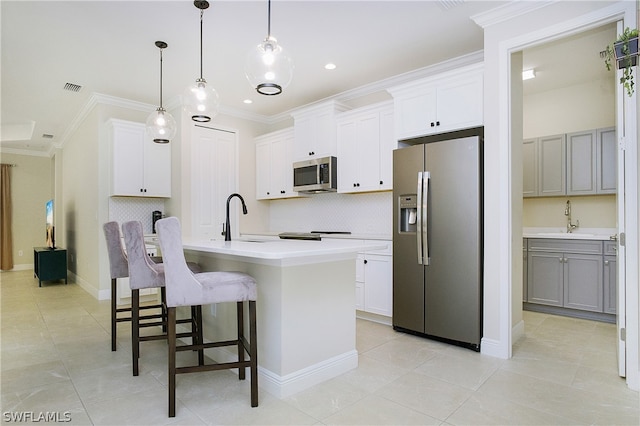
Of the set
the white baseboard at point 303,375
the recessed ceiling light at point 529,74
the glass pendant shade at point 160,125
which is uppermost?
the recessed ceiling light at point 529,74

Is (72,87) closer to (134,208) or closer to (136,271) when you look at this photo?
(134,208)

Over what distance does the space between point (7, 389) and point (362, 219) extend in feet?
12.4

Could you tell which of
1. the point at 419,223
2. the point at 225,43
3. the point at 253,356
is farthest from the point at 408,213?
the point at 225,43

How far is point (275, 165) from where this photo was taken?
571 centimetres

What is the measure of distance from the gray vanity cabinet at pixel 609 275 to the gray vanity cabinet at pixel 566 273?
0.14ft

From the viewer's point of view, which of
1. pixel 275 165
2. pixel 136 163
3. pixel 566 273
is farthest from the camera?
pixel 275 165

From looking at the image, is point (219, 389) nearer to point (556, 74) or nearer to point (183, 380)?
point (183, 380)

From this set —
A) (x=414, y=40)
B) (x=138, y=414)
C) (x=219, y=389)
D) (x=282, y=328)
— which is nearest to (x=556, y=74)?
(x=414, y=40)

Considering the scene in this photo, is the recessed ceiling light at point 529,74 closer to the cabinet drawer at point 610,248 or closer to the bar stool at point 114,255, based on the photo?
the cabinet drawer at point 610,248


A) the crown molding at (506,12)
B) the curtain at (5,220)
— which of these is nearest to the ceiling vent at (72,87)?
the crown molding at (506,12)

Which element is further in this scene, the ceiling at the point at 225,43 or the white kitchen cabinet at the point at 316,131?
the white kitchen cabinet at the point at 316,131

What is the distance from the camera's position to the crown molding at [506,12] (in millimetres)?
2824

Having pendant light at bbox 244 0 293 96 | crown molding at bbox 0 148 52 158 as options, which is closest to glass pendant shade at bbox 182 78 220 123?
pendant light at bbox 244 0 293 96

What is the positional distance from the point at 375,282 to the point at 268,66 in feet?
8.50
